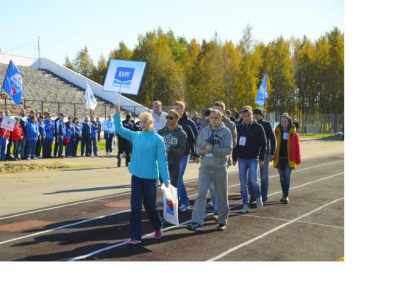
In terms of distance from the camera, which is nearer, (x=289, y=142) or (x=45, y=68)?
(x=289, y=142)

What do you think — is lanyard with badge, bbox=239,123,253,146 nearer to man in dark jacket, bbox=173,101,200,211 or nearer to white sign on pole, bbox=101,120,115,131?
man in dark jacket, bbox=173,101,200,211

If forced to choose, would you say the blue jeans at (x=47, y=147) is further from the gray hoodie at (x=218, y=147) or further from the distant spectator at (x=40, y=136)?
the gray hoodie at (x=218, y=147)

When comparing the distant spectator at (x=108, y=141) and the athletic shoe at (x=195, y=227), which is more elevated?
the distant spectator at (x=108, y=141)

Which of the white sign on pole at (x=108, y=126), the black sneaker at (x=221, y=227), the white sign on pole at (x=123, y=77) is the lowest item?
the black sneaker at (x=221, y=227)

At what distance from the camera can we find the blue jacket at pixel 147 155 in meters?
7.77

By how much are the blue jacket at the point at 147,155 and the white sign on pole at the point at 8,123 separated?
1221cm

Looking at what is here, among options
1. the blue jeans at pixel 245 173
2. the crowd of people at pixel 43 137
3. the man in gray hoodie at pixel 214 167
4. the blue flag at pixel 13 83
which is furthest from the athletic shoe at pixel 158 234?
the blue flag at pixel 13 83

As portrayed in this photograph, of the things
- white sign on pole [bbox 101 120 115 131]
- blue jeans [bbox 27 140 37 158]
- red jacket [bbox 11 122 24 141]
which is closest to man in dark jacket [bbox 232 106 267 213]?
red jacket [bbox 11 122 24 141]
